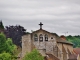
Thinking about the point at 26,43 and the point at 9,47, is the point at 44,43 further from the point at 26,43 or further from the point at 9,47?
the point at 9,47

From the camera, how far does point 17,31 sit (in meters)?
132

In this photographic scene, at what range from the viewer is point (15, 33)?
429 feet

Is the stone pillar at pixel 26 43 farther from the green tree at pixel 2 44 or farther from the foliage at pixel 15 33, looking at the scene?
the foliage at pixel 15 33

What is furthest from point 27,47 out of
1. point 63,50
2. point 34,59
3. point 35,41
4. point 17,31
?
point 17,31

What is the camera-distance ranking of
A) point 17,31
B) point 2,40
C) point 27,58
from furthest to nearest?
1. point 17,31
2. point 2,40
3. point 27,58

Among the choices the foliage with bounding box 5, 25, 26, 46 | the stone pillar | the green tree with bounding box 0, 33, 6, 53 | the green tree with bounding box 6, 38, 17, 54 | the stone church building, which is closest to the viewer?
the green tree with bounding box 0, 33, 6, 53

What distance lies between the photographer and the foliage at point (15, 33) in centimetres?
12888

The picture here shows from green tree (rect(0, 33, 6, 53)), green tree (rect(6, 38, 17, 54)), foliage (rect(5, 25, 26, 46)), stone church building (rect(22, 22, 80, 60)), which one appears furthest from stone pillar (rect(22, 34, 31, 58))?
foliage (rect(5, 25, 26, 46))

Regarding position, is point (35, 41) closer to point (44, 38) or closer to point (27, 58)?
point (44, 38)

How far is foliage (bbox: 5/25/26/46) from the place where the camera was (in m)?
129

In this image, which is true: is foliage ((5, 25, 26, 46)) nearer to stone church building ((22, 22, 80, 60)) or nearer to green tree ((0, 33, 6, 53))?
stone church building ((22, 22, 80, 60))

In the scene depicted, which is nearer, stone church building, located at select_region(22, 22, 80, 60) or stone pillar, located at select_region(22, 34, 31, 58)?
stone church building, located at select_region(22, 22, 80, 60)

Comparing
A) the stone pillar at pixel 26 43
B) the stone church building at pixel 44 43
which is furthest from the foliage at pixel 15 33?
the stone pillar at pixel 26 43

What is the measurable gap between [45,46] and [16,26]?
48.8 m
